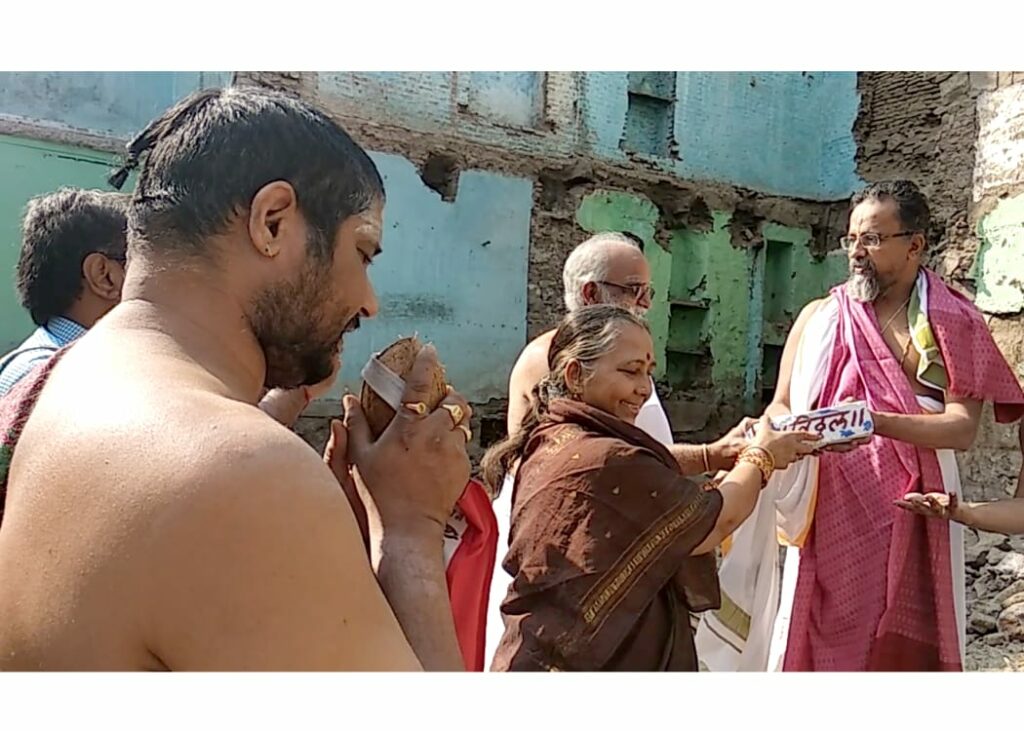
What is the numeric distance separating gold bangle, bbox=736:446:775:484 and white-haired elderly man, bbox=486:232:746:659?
7.9 inches

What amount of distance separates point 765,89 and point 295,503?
3.88 metres

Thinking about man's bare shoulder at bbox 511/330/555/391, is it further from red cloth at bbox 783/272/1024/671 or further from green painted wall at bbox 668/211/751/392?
green painted wall at bbox 668/211/751/392

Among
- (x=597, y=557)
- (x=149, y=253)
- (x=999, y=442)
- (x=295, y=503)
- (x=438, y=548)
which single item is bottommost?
(x=999, y=442)

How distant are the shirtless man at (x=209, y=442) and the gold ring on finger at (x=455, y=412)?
206 millimetres

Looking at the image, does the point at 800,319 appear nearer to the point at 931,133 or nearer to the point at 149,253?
the point at 149,253

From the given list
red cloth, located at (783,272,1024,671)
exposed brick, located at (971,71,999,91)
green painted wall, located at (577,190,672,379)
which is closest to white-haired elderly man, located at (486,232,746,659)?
red cloth, located at (783,272,1024,671)

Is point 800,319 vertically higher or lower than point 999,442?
higher

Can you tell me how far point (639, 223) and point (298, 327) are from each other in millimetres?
5737

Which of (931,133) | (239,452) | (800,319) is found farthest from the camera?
(931,133)

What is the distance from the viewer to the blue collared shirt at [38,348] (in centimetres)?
162

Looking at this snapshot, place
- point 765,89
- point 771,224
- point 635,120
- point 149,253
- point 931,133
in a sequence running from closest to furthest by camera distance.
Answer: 1. point 149,253
2. point 765,89
3. point 931,133
4. point 771,224
5. point 635,120

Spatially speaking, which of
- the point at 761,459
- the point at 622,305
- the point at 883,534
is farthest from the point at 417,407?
the point at 883,534

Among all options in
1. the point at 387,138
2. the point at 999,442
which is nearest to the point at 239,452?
the point at 999,442

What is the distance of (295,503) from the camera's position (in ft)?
2.48
